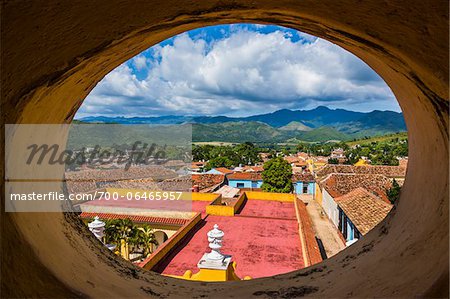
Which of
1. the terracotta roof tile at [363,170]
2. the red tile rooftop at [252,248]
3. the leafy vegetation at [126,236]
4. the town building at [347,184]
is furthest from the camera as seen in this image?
the terracotta roof tile at [363,170]

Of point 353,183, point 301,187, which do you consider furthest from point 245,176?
point 353,183

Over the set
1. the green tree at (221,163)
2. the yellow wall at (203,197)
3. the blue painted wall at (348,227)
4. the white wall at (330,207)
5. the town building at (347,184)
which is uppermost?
the green tree at (221,163)

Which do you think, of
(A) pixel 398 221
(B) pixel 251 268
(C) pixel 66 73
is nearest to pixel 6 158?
(C) pixel 66 73

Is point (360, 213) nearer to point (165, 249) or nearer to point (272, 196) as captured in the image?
point (272, 196)

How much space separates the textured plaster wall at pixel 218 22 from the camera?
1.06 metres

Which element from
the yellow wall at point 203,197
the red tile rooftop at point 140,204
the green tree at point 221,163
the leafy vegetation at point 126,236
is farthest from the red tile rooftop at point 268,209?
the green tree at point 221,163

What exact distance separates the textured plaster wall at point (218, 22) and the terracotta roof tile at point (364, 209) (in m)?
9.90

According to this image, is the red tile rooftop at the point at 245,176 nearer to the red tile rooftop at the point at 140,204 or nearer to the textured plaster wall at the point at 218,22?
the red tile rooftop at the point at 140,204

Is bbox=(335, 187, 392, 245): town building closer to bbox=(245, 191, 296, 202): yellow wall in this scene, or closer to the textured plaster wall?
bbox=(245, 191, 296, 202): yellow wall

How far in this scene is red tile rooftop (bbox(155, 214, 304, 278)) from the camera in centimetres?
787

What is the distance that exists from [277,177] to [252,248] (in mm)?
16576

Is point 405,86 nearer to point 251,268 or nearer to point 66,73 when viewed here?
point 66,73

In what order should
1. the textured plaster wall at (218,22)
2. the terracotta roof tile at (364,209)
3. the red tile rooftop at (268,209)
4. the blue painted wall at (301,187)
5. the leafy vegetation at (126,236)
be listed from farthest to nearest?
1. the blue painted wall at (301,187)
2. the red tile rooftop at (268,209)
3. the terracotta roof tile at (364,209)
4. the leafy vegetation at (126,236)
5. the textured plaster wall at (218,22)

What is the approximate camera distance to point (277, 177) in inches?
1008
